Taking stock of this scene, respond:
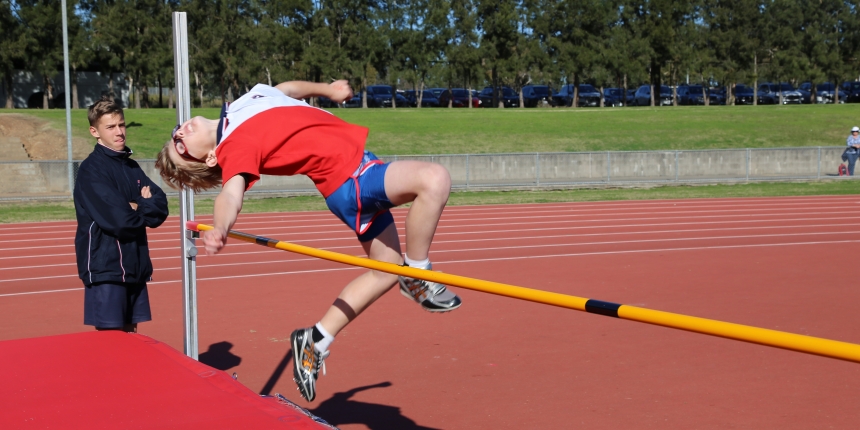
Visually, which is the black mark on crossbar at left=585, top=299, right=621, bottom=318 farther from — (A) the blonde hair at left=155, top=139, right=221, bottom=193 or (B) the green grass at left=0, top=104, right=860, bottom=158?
(B) the green grass at left=0, top=104, right=860, bottom=158

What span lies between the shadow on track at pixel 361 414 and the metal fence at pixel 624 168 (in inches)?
583

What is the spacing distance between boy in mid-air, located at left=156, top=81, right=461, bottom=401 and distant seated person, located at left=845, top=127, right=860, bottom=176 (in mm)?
21042

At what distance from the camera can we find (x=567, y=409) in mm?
4770

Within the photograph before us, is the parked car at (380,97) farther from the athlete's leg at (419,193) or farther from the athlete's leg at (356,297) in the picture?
the athlete's leg at (419,193)

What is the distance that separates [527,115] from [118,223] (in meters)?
32.3

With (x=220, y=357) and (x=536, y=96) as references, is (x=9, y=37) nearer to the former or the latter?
(x=536, y=96)

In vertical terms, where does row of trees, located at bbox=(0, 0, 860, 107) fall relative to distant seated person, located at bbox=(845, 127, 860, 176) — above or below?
above

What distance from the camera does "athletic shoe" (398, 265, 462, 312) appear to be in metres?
3.49

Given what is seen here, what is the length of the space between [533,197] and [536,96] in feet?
93.9

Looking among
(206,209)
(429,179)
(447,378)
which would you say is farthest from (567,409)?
(206,209)

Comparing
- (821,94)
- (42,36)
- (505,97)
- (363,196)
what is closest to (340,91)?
(363,196)

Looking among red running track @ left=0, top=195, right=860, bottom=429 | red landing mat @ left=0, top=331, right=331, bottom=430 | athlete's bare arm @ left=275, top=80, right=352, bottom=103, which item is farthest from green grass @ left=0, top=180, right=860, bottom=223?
athlete's bare arm @ left=275, top=80, right=352, bottom=103

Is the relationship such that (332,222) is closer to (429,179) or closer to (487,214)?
(487,214)

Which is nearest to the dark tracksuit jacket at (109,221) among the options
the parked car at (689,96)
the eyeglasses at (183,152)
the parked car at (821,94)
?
the eyeglasses at (183,152)
